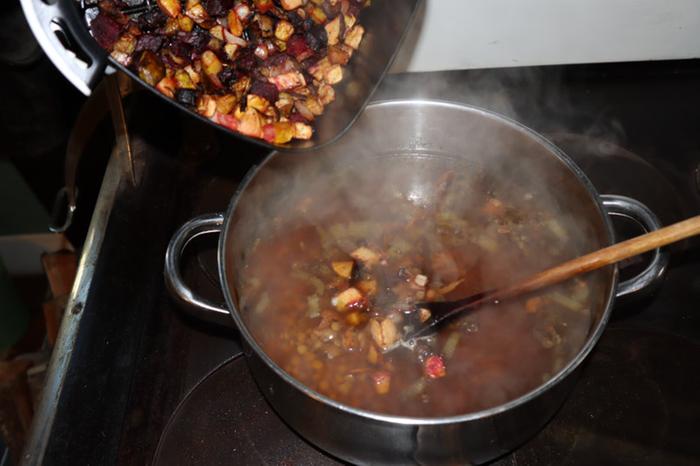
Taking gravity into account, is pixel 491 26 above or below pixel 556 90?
above

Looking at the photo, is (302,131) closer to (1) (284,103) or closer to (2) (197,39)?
(1) (284,103)

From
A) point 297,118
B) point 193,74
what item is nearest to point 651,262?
point 297,118

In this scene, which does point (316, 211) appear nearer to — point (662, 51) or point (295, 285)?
point (295, 285)

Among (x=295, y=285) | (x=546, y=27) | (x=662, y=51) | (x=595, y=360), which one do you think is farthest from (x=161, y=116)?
(x=662, y=51)

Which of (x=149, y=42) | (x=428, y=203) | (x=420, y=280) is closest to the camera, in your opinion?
(x=149, y=42)

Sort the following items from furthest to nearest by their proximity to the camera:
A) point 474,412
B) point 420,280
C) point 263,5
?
point 420,280, point 263,5, point 474,412

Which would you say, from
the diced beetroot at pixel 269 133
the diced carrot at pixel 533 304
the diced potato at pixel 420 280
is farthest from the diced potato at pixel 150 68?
the diced carrot at pixel 533 304
